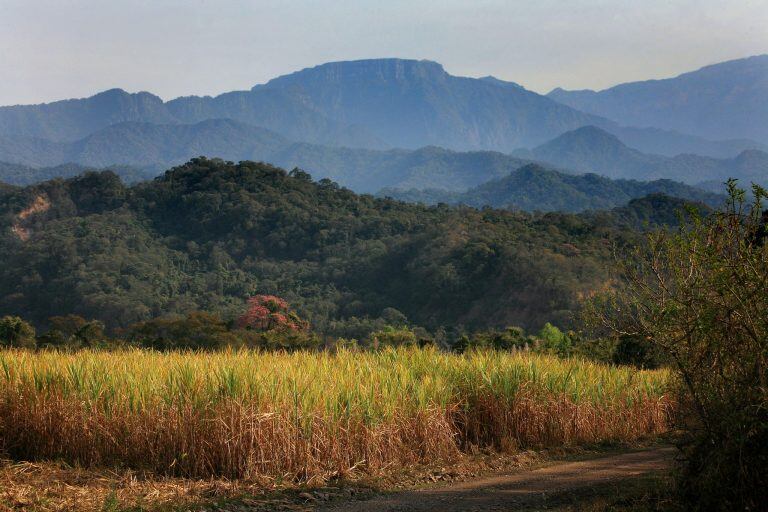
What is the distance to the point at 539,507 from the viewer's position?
6.73m

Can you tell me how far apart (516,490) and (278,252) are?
195ft

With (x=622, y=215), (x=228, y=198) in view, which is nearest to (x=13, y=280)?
(x=228, y=198)

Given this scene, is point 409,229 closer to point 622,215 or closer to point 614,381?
point 622,215

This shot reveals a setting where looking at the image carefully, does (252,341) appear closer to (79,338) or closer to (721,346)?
(79,338)

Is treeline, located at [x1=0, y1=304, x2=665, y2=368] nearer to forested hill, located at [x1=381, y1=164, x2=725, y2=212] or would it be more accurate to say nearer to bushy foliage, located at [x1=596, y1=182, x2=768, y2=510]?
bushy foliage, located at [x1=596, y1=182, x2=768, y2=510]

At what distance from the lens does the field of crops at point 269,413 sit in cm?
739

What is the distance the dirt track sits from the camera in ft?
22.0

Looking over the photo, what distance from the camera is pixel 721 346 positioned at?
5.67m

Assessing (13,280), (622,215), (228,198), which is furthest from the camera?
(622,215)

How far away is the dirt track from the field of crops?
2.55ft

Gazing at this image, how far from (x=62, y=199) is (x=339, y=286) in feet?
99.0

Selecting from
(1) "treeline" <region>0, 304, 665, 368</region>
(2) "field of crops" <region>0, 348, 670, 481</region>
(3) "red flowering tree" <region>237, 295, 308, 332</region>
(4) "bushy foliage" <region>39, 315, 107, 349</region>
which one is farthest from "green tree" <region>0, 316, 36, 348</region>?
(2) "field of crops" <region>0, 348, 670, 481</region>

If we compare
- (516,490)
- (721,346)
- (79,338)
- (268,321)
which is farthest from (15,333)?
(721,346)

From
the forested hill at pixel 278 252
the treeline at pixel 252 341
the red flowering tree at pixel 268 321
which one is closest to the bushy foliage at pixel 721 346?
the treeline at pixel 252 341
